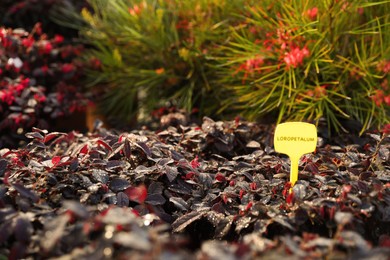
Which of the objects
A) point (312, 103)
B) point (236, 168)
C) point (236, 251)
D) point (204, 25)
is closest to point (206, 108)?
point (204, 25)

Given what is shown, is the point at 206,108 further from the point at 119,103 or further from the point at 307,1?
the point at 307,1

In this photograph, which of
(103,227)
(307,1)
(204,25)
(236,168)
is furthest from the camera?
(204,25)

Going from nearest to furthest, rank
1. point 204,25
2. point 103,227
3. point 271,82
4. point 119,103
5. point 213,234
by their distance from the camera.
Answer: point 103,227 < point 213,234 < point 271,82 < point 204,25 < point 119,103

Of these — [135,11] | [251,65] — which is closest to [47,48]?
[135,11]

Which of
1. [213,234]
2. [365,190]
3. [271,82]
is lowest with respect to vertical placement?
[213,234]

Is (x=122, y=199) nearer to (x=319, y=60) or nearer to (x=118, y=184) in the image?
(x=118, y=184)

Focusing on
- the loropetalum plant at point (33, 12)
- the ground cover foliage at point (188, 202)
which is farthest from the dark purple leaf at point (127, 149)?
the loropetalum plant at point (33, 12)
